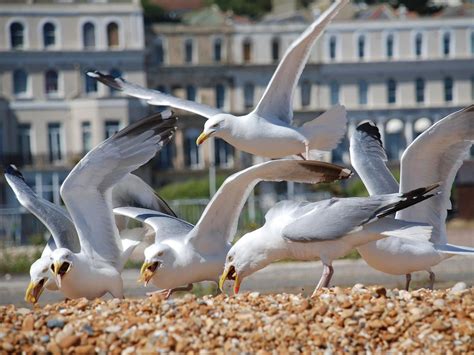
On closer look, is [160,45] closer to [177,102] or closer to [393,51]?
[393,51]

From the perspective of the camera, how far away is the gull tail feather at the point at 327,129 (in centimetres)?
1505

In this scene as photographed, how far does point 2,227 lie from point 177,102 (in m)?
21.0

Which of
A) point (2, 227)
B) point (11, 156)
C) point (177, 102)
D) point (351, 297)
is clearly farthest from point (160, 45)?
point (351, 297)

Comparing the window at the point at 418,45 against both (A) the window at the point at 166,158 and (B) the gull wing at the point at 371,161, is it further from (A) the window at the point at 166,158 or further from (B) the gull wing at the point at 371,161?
(B) the gull wing at the point at 371,161

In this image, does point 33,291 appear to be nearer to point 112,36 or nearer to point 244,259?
point 244,259

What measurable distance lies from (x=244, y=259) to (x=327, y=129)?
319 centimetres

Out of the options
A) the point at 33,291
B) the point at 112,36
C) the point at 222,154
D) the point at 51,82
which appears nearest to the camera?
the point at 33,291

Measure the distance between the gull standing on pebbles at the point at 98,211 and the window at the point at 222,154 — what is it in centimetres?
5114

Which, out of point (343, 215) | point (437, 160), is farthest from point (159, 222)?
point (437, 160)

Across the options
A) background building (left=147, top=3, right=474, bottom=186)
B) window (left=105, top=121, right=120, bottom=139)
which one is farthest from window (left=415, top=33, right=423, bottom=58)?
window (left=105, top=121, right=120, bottom=139)

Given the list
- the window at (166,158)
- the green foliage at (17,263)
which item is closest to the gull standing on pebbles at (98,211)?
the green foliage at (17,263)

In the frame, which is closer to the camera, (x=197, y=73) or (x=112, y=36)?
(x=112, y=36)

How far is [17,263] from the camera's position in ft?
91.4

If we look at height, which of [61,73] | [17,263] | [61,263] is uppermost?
[61,263]
